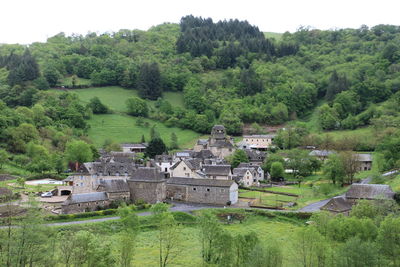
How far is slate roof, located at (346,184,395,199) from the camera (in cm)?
4500

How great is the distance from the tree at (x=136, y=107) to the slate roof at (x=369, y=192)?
7202cm

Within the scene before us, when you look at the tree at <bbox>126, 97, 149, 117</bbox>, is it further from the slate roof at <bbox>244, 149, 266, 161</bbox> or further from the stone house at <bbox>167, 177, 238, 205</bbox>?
the stone house at <bbox>167, 177, 238, 205</bbox>

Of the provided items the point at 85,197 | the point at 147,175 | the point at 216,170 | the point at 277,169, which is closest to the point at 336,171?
the point at 277,169

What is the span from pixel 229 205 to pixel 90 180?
1941 centimetres

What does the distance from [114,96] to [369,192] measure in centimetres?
8835

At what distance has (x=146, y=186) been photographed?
5466 centimetres

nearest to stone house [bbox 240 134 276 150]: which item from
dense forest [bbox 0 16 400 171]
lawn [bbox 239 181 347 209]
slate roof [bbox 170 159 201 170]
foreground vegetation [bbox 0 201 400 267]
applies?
dense forest [bbox 0 16 400 171]

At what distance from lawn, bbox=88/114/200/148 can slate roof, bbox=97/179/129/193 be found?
40.2 meters

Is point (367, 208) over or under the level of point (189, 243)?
over

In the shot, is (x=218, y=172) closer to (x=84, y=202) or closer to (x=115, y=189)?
(x=115, y=189)

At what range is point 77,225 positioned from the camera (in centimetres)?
4150

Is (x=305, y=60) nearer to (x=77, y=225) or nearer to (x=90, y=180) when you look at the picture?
(x=90, y=180)

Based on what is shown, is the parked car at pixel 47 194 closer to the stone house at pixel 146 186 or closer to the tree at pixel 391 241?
the stone house at pixel 146 186

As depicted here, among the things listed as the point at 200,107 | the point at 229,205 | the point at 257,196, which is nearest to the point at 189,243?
the point at 229,205
